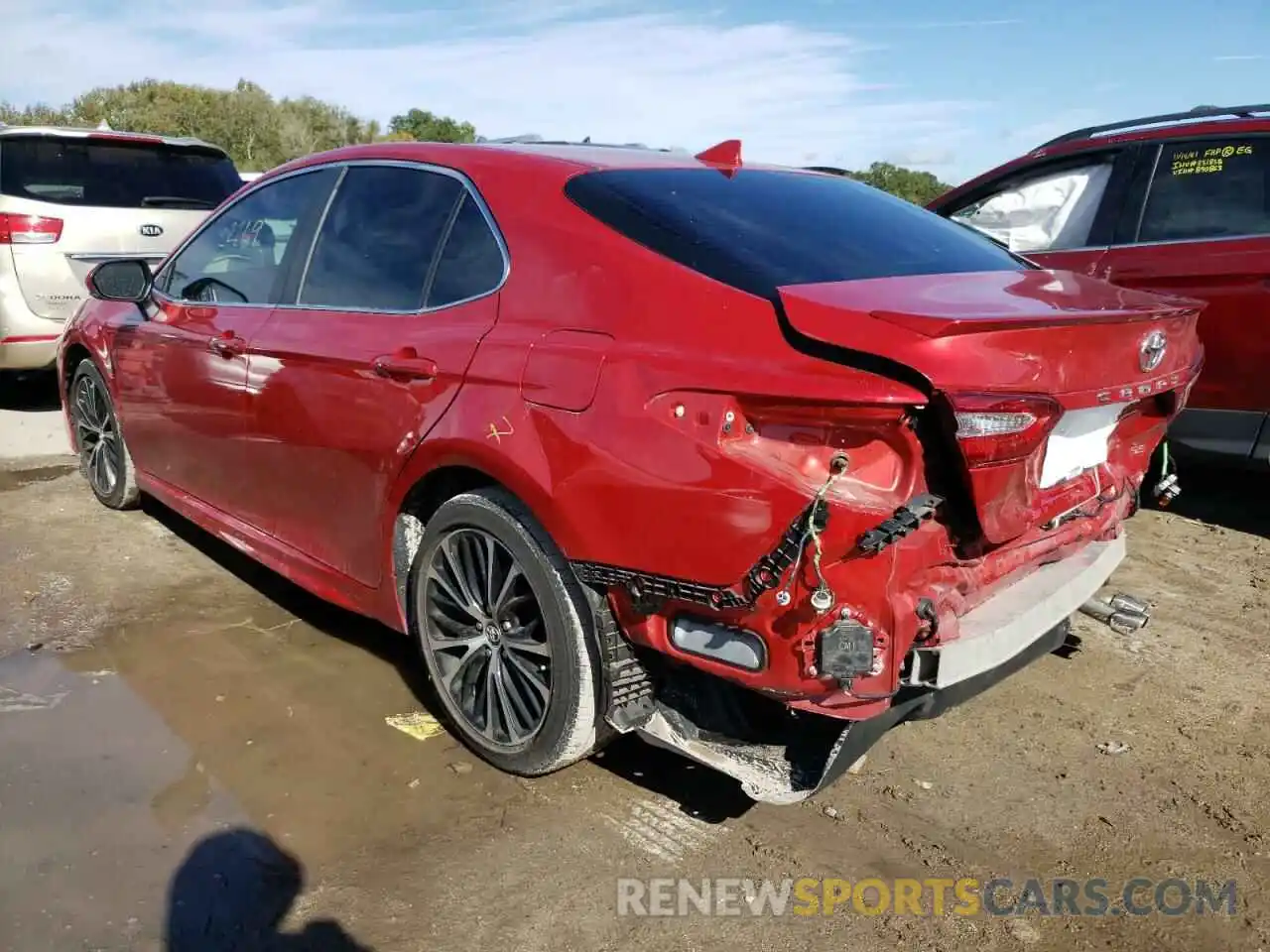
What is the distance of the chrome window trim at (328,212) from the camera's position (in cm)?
291

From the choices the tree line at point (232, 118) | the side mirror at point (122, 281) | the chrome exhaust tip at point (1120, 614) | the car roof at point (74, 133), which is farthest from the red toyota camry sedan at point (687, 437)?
the tree line at point (232, 118)

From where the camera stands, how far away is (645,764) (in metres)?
3.10

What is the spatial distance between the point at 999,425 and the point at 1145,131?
404 cm

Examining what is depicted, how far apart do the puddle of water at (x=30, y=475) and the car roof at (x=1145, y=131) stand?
528 cm

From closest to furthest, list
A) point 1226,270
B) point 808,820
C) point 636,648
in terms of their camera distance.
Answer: point 636,648 → point 808,820 → point 1226,270

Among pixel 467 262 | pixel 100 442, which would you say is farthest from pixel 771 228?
pixel 100 442

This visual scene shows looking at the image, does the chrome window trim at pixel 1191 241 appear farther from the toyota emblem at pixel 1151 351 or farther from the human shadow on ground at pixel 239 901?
the human shadow on ground at pixel 239 901

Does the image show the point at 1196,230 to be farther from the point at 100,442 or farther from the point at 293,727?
the point at 100,442

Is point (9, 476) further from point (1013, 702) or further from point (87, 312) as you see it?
point (1013, 702)

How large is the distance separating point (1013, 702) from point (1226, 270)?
2.61 metres

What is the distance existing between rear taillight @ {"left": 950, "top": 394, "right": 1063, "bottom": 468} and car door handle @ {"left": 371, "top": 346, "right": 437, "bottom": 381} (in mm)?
1457

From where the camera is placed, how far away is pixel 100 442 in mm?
5223

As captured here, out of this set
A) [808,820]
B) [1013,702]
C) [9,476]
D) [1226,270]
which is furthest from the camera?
[9,476]

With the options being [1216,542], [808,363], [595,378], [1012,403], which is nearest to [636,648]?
[595,378]
